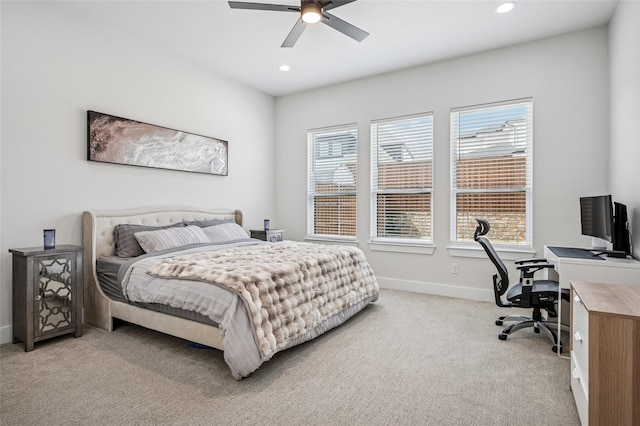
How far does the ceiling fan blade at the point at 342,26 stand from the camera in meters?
2.83

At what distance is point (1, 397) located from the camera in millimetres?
2004

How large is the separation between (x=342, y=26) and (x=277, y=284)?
2.26 meters

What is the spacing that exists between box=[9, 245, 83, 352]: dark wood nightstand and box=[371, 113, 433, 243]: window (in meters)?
3.53

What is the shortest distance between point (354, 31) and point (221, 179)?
271 centimetres

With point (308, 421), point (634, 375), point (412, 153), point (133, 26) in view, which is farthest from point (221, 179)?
point (634, 375)

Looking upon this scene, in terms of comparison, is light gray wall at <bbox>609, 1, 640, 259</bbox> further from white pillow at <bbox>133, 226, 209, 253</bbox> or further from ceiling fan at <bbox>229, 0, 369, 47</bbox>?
white pillow at <bbox>133, 226, 209, 253</bbox>

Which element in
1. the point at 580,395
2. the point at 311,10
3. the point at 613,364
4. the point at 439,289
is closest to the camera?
the point at 613,364

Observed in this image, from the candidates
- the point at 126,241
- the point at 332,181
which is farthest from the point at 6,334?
the point at 332,181

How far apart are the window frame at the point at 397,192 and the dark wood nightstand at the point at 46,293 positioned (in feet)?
11.4

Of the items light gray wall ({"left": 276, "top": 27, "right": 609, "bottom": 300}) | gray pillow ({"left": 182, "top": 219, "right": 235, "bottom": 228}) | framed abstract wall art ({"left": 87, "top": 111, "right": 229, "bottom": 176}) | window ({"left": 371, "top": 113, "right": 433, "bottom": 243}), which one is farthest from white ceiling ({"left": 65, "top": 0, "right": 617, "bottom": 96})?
gray pillow ({"left": 182, "top": 219, "right": 235, "bottom": 228})

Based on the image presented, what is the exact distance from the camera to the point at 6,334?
2816 mm

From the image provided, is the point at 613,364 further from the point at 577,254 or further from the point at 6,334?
the point at 6,334

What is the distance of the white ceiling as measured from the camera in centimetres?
317

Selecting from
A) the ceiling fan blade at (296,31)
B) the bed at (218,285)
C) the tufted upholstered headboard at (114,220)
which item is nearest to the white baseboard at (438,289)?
the bed at (218,285)
